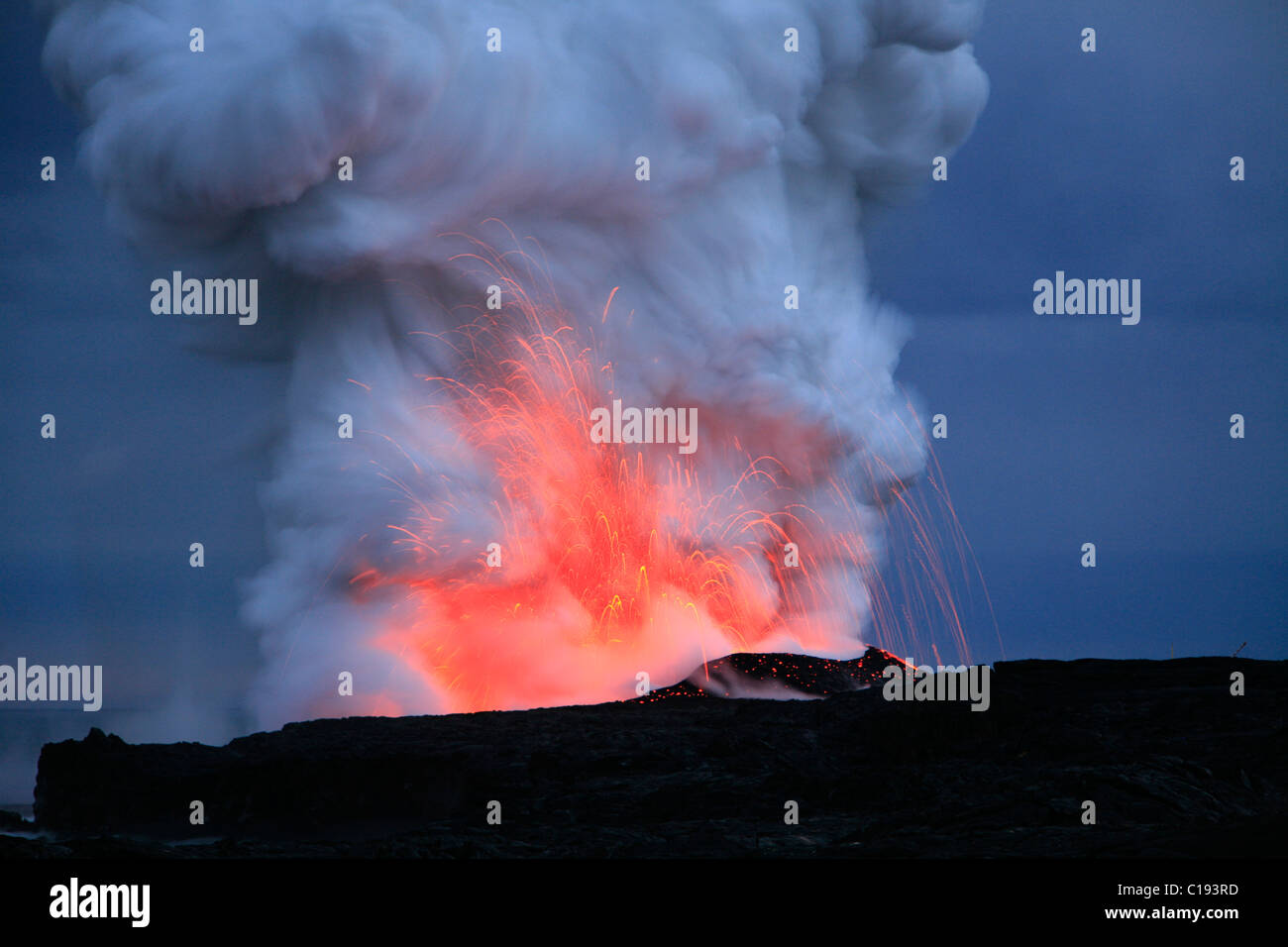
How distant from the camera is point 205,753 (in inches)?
1417

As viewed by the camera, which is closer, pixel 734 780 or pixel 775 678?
pixel 734 780

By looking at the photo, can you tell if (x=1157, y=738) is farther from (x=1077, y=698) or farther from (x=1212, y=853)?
(x=1212, y=853)

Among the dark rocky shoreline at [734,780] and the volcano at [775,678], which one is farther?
the volcano at [775,678]

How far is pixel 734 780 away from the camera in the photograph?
30359 millimetres

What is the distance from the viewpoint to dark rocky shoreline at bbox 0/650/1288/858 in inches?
916

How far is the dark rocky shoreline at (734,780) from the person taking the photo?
76.3 feet

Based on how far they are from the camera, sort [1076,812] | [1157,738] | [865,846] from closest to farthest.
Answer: [865,846] < [1076,812] < [1157,738]

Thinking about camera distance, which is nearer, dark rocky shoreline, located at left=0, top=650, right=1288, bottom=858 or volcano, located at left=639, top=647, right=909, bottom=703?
dark rocky shoreline, located at left=0, top=650, right=1288, bottom=858
